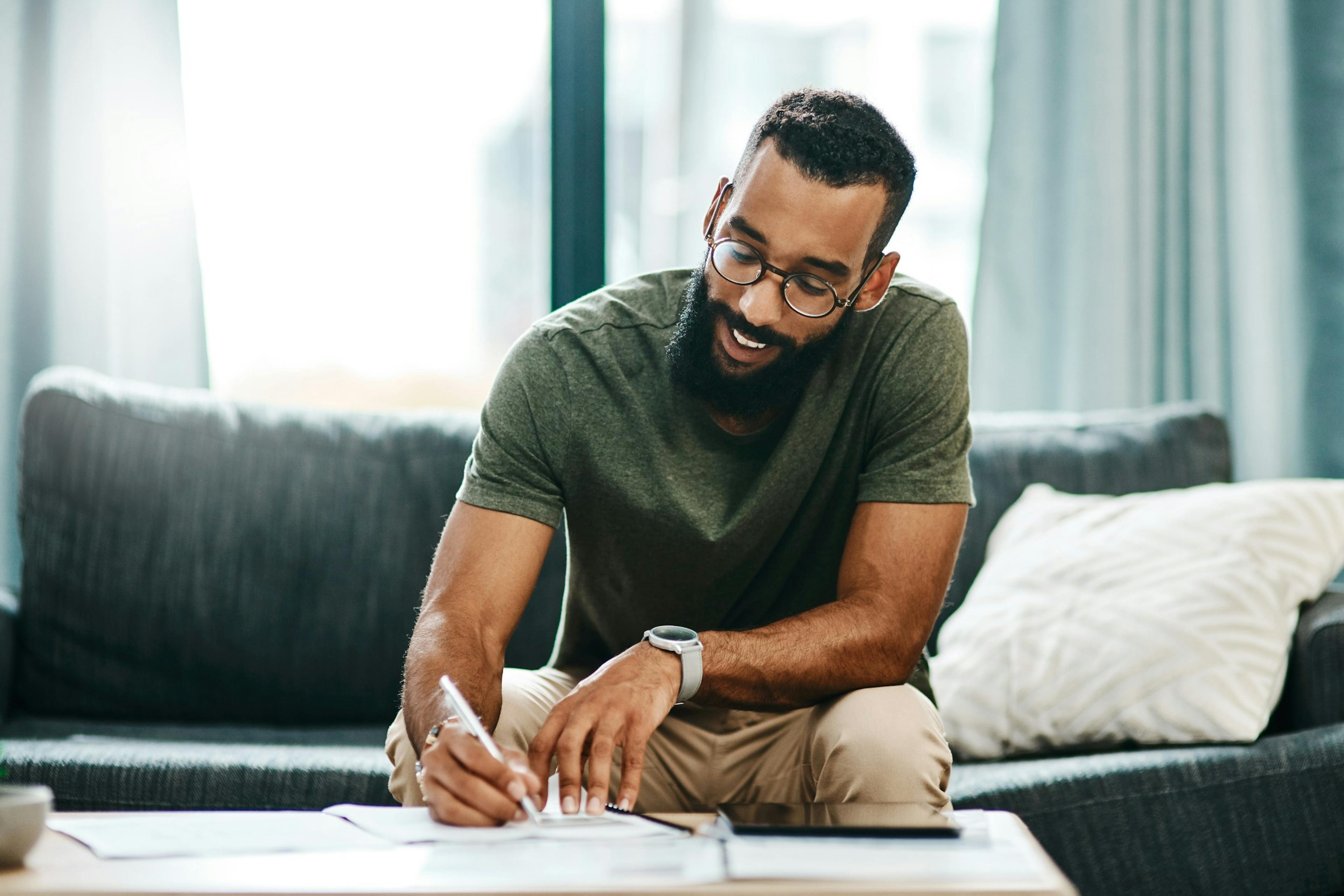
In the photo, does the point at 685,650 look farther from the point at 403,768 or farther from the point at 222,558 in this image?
the point at 222,558

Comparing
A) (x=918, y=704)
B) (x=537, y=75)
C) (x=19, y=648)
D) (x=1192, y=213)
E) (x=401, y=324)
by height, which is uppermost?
(x=537, y=75)

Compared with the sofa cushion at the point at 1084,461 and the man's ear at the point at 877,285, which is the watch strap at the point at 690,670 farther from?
the sofa cushion at the point at 1084,461

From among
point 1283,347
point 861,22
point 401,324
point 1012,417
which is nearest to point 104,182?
point 401,324

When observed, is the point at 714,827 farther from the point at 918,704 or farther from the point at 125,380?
the point at 125,380

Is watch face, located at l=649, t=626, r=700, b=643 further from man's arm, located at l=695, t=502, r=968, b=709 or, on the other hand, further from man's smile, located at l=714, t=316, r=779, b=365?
man's smile, located at l=714, t=316, r=779, b=365

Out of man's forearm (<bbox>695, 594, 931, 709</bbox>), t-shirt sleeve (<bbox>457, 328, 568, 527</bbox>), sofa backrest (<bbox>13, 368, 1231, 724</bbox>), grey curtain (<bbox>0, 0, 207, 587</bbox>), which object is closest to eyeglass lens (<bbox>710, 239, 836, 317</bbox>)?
t-shirt sleeve (<bbox>457, 328, 568, 527</bbox>)

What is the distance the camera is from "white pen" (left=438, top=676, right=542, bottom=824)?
889 millimetres

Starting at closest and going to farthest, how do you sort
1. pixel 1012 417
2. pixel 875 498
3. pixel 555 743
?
pixel 555 743 < pixel 875 498 < pixel 1012 417

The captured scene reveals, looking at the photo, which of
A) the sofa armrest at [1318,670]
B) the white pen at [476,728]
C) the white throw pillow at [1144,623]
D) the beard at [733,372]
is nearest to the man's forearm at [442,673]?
the white pen at [476,728]

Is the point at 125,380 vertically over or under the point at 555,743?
over

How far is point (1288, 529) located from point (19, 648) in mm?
1983

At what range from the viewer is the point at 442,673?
3.82ft

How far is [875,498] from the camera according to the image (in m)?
1.34

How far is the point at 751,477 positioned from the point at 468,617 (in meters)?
0.39
